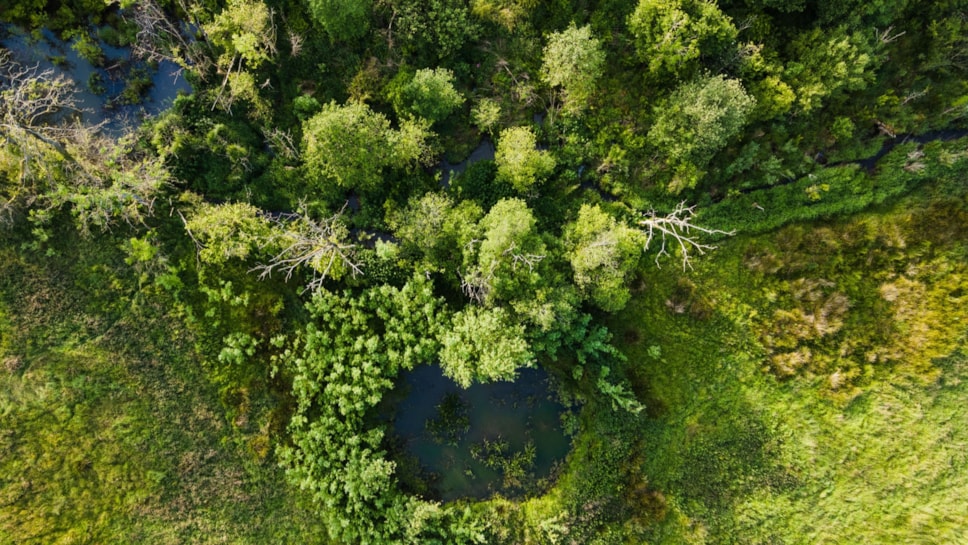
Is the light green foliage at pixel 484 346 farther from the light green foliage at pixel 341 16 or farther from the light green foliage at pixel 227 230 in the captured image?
the light green foliage at pixel 341 16

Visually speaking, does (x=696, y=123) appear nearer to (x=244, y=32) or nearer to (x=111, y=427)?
(x=244, y=32)

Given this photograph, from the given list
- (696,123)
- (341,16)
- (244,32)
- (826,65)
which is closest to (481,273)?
(696,123)

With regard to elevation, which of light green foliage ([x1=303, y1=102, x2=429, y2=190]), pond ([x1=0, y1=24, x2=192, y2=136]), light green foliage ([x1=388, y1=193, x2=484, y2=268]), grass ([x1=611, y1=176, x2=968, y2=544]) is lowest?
grass ([x1=611, y1=176, x2=968, y2=544])

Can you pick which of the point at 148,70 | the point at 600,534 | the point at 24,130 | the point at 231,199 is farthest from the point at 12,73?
the point at 600,534

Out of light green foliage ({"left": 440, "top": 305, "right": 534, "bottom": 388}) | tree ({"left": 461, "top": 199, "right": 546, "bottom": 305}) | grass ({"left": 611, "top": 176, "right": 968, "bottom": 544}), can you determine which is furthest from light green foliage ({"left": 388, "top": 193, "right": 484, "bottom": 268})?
grass ({"left": 611, "top": 176, "right": 968, "bottom": 544})

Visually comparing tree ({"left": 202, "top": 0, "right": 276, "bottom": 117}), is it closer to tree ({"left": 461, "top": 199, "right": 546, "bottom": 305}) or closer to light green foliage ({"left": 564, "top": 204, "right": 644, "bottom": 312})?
tree ({"left": 461, "top": 199, "right": 546, "bottom": 305})

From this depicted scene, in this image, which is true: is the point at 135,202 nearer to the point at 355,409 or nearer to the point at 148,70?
the point at 148,70
